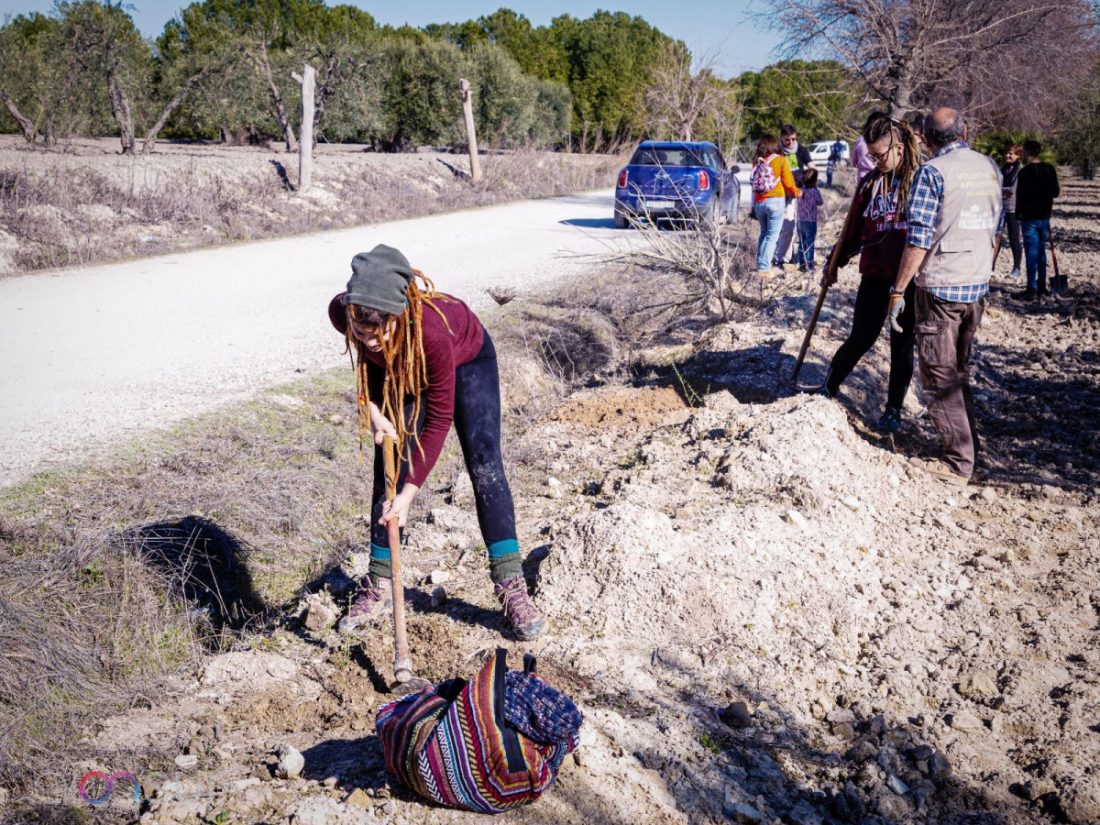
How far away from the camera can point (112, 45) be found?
17328mm

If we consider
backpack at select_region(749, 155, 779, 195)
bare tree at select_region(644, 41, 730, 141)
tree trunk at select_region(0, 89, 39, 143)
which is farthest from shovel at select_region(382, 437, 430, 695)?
bare tree at select_region(644, 41, 730, 141)

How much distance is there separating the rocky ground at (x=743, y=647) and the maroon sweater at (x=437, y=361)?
832mm

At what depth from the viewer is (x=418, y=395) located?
3.14 m

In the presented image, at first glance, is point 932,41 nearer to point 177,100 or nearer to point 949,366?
point 949,366

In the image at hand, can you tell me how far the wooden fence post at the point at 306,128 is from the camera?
16016mm

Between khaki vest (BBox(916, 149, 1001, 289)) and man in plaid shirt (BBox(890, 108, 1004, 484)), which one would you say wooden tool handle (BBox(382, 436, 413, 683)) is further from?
khaki vest (BBox(916, 149, 1001, 289))

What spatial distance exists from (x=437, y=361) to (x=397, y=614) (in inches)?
34.6

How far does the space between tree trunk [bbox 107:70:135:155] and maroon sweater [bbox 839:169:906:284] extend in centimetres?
1567

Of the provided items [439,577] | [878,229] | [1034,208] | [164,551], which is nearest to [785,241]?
[1034,208]

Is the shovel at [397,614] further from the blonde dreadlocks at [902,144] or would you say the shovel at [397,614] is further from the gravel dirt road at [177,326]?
the blonde dreadlocks at [902,144]

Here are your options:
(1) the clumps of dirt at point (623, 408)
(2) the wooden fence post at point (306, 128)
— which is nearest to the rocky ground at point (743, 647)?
(1) the clumps of dirt at point (623, 408)

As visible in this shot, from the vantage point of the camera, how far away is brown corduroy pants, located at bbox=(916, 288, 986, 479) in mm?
4832

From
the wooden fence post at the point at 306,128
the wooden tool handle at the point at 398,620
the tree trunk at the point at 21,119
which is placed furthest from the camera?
the wooden fence post at the point at 306,128

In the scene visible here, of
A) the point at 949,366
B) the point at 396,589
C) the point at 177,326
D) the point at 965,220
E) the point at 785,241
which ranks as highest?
the point at 965,220
